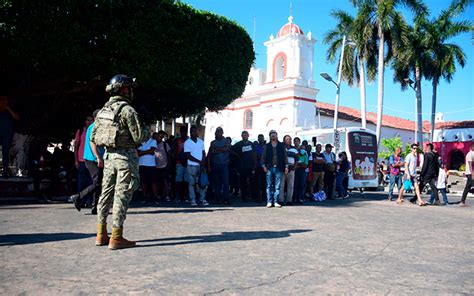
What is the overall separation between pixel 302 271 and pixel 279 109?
35.3 meters

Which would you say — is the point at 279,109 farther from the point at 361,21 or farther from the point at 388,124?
→ the point at 388,124

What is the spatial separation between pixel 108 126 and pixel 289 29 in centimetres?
3629

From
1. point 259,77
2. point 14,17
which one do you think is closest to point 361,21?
point 259,77

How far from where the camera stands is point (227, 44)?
1159cm

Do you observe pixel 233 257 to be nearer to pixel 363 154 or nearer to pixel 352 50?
pixel 363 154

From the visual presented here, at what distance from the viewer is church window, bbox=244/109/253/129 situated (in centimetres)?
4256

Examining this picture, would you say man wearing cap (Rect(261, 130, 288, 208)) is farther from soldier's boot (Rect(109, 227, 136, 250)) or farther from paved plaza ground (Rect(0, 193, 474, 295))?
soldier's boot (Rect(109, 227, 136, 250))

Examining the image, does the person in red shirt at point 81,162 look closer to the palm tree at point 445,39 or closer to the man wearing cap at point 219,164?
the man wearing cap at point 219,164

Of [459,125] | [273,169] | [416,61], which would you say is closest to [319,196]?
[273,169]

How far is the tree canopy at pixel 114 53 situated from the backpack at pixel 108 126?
4.86 m

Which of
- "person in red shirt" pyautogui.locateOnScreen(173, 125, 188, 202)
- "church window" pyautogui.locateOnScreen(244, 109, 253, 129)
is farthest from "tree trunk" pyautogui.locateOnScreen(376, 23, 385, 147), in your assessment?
"person in red shirt" pyautogui.locateOnScreen(173, 125, 188, 202)

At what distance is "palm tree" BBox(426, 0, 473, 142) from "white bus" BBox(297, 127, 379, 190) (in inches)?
673

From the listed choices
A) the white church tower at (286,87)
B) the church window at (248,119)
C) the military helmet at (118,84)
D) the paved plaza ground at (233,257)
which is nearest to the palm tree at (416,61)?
the white church tower at (286,87)

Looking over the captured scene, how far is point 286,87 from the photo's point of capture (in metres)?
36.9
